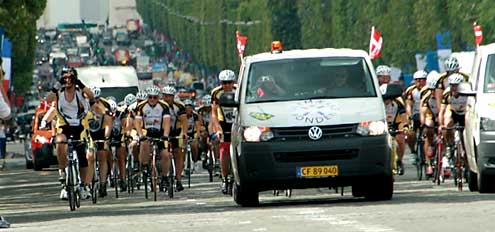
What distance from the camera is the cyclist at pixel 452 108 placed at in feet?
95.8

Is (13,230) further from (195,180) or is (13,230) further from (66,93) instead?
(195,180)

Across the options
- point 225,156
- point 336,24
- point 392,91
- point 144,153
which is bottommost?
point 336,24

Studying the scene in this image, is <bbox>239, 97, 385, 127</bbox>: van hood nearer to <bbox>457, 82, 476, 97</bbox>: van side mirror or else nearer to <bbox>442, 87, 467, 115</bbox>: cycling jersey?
<bbox>457, 82, 476, 97</bbox>: van side mirror

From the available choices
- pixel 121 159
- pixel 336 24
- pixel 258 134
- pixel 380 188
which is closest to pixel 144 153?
pixel 121 159

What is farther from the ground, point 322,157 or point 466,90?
point 466,90

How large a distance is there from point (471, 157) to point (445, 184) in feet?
15.2

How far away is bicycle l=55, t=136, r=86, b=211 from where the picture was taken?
25.8 metres

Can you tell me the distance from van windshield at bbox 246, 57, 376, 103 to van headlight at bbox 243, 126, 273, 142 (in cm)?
66

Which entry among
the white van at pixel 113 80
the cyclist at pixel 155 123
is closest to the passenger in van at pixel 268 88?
the cyclist at pixel 155 123

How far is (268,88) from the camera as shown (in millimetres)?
23875

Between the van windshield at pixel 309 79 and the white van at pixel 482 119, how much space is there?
1.35 m

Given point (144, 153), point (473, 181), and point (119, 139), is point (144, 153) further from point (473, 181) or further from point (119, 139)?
point (473, 181)

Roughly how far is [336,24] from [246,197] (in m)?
66.1

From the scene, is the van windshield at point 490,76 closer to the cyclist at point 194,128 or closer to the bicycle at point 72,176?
the bicycle at point 72,176
